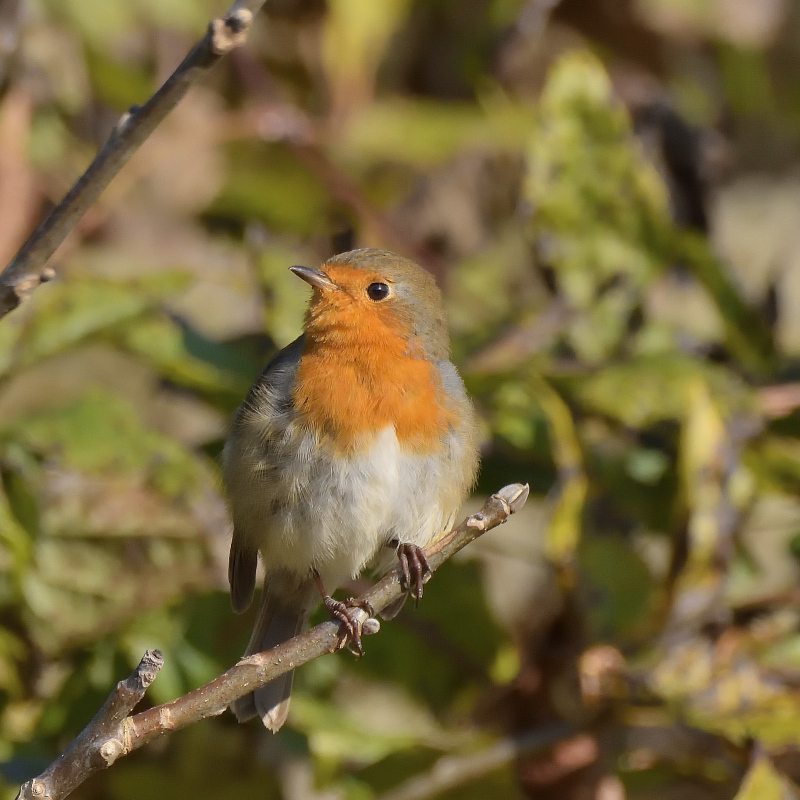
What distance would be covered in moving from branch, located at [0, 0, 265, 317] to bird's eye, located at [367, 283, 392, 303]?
54.2 inches

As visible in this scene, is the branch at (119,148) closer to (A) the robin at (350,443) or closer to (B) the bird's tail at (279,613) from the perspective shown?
(A) the robin at (350,443)

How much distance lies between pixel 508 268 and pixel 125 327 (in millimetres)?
1875

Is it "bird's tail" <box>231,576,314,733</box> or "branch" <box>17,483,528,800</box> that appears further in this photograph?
"bird's tail" <box>231,576,314,733</box>

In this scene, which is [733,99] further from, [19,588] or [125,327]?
[19,588]

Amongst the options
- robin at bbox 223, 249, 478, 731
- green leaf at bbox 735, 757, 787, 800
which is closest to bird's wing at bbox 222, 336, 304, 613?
robin at bbox 223, 249, 478, 731

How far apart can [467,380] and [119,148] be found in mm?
1750

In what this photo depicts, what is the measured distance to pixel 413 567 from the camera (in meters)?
2.59

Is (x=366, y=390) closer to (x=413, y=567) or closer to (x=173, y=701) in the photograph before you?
(x=413, y=567)

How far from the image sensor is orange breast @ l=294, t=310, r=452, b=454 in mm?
2689

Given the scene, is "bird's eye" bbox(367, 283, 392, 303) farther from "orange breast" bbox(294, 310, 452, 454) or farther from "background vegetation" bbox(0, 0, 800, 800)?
"background vegetation" bbox(0, 0, 800, 800)

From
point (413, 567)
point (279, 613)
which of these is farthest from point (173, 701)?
point (279, 613)

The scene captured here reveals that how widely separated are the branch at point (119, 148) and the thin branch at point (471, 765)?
6.46ft

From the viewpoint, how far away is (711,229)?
4477 millimetres

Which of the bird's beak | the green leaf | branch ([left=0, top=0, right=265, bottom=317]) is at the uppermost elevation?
branch ([left=0, top=0, right=265, bottom=317])
